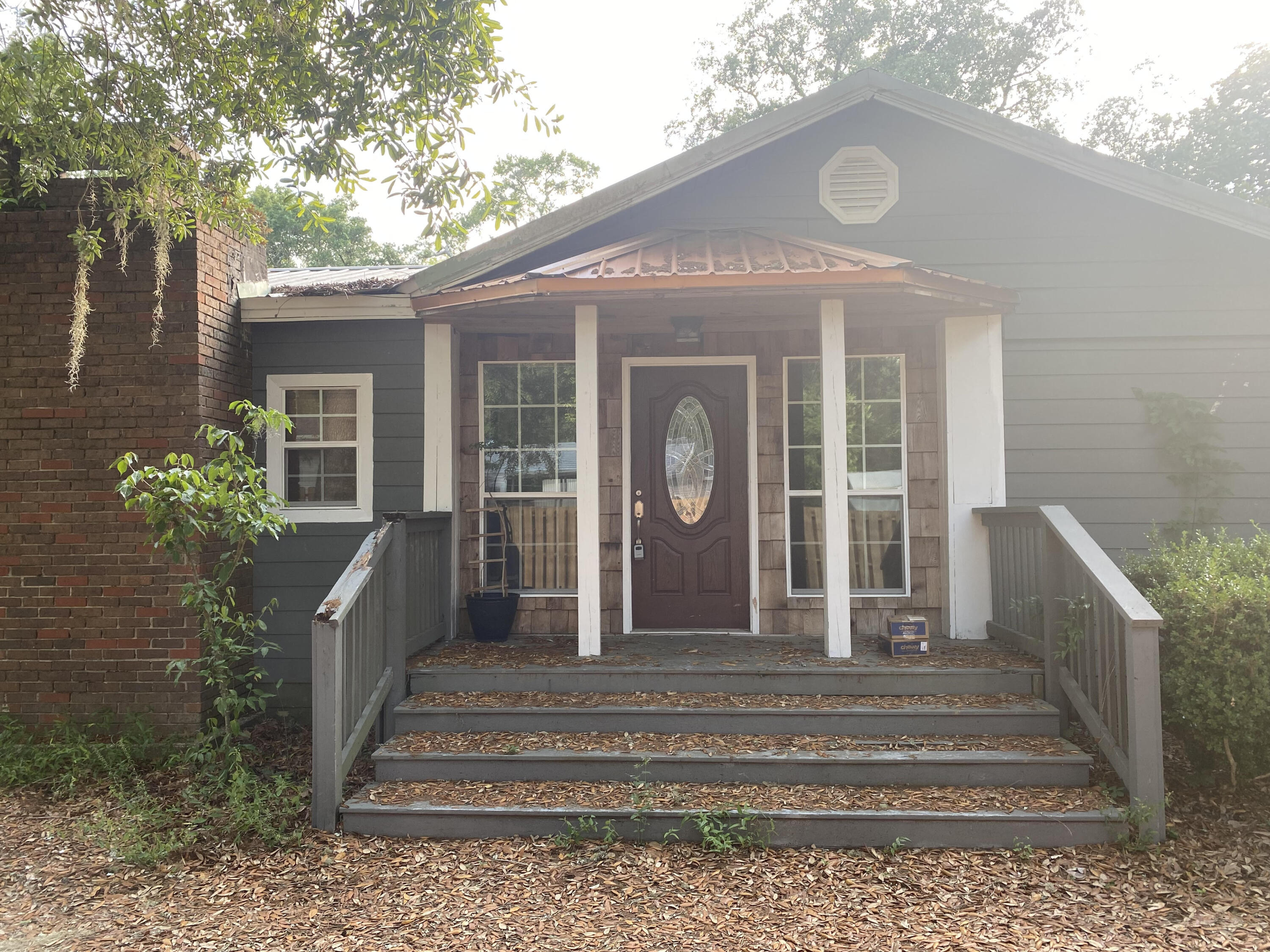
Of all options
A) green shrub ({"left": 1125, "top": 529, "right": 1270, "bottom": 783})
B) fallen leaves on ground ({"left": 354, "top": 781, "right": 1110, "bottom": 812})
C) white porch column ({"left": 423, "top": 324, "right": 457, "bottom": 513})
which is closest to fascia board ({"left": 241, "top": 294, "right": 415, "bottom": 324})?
white porch column ({"left": 423, "top": 324, "right": 457, "bottom": 513})

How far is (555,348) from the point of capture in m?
6.01

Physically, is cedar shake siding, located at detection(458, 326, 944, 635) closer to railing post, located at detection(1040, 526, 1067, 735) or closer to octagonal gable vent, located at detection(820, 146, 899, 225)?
octagonal gable vent, located at detection(820, 146, 899, 225)

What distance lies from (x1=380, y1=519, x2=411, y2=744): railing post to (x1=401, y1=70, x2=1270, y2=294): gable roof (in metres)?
1.80

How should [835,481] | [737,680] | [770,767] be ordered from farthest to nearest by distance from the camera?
1. [835,481]
2. [737,680]
3. [770,767]

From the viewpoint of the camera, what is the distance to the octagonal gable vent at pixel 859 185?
226 inches

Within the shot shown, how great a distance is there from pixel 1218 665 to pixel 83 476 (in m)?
6.35

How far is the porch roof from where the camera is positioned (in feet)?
14.8

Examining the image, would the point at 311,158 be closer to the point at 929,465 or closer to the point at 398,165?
the point at 398,165

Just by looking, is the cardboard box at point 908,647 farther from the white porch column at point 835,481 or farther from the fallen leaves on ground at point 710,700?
the fallen leaves on ground at point 710,700

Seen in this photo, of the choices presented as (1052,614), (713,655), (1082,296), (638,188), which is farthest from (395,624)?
(1082,296)

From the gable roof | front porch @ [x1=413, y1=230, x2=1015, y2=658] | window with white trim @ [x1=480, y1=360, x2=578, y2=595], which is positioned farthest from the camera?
window with white trim @ [x1=480, y1=360, x2=578, y2=595]

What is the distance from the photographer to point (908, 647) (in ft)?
16.2

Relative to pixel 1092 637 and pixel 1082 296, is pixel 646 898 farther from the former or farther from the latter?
pixel 1082 296

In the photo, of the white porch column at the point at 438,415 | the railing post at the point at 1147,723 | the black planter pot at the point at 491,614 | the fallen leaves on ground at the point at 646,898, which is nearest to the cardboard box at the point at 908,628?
the railing post at the point at 1147,723
